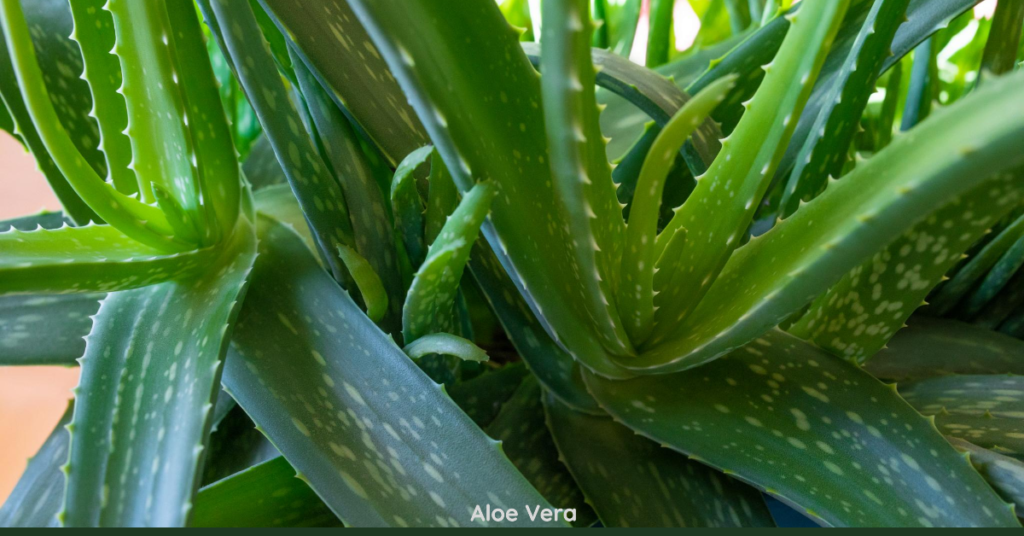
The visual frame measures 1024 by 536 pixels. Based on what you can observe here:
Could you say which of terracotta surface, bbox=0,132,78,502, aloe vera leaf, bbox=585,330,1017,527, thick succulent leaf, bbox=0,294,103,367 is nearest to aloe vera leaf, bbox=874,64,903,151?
aloe vera leaf, bbox=585,330,1017,527

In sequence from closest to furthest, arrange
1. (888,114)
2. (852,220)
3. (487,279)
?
(852,220), (487,279), (888,114)

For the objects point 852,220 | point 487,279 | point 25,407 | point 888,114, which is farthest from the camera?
point 25,407

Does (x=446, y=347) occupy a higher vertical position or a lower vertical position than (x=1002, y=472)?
higher

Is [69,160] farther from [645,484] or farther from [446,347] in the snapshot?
[645,484]

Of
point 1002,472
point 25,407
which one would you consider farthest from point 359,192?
point 25,407

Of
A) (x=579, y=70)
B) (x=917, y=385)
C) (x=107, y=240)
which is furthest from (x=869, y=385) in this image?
(x=107, y=240)

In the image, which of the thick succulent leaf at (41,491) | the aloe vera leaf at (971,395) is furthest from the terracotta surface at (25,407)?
the aloe vera leaf at (971,395)

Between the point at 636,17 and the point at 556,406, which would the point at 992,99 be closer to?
the point at 556,406
